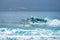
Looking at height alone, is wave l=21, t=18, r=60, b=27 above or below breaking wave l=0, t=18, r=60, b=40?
above

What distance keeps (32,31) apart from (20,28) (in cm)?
19

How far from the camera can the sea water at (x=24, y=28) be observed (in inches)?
48.9

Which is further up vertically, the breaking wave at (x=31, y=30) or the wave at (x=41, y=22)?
the wave at (x=41, y=22)

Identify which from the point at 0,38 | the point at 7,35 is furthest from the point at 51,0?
the point at 0,38

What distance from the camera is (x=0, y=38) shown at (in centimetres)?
125

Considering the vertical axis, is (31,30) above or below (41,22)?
below

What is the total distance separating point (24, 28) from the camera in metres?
1.27

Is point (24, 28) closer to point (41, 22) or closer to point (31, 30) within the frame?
point (31, 30)

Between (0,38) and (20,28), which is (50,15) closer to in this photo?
(20,28)

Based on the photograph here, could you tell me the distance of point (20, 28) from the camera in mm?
1272

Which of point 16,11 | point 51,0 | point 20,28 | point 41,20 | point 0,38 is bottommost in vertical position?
point 0,38

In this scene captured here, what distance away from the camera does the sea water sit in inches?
48.9

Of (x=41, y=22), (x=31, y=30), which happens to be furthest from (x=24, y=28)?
(x=41, y=22)

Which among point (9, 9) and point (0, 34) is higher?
point (9, 9)
